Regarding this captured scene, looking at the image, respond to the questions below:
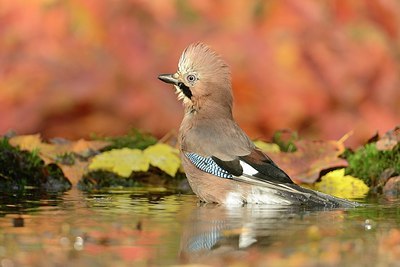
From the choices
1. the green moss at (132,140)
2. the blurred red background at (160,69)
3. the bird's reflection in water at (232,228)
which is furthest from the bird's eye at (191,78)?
the blurred red background at (160,69)

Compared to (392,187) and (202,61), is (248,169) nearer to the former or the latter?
(202,61)

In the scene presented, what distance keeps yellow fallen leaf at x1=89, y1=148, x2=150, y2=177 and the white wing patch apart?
1388 millimetres

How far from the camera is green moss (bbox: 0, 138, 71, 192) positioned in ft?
27.5

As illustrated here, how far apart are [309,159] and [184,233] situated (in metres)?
3.15

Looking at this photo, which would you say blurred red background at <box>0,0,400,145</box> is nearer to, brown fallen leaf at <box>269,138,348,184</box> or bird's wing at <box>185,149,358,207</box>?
brown fallen leaf at <box>269,138,348,184</box>

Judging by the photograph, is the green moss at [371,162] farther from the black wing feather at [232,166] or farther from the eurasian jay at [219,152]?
the black wing feather at [232,166]

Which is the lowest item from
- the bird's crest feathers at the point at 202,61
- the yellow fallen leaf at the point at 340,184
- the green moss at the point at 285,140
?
the yellow fallen leaf at the point at 340,184

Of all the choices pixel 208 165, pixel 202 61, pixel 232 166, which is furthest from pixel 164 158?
pixel 232 166

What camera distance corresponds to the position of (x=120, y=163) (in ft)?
28.0

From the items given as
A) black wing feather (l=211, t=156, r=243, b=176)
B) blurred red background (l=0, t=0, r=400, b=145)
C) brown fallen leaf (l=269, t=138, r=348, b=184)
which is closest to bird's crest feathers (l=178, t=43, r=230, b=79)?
black wing feather (l=211, t=156, r=243, b=176)

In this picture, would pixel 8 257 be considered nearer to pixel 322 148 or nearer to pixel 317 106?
pixel 322 148

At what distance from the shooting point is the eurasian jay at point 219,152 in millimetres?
7145

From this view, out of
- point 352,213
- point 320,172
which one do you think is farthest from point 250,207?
point 320,172

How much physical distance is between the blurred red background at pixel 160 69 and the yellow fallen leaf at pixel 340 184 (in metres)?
1.77
